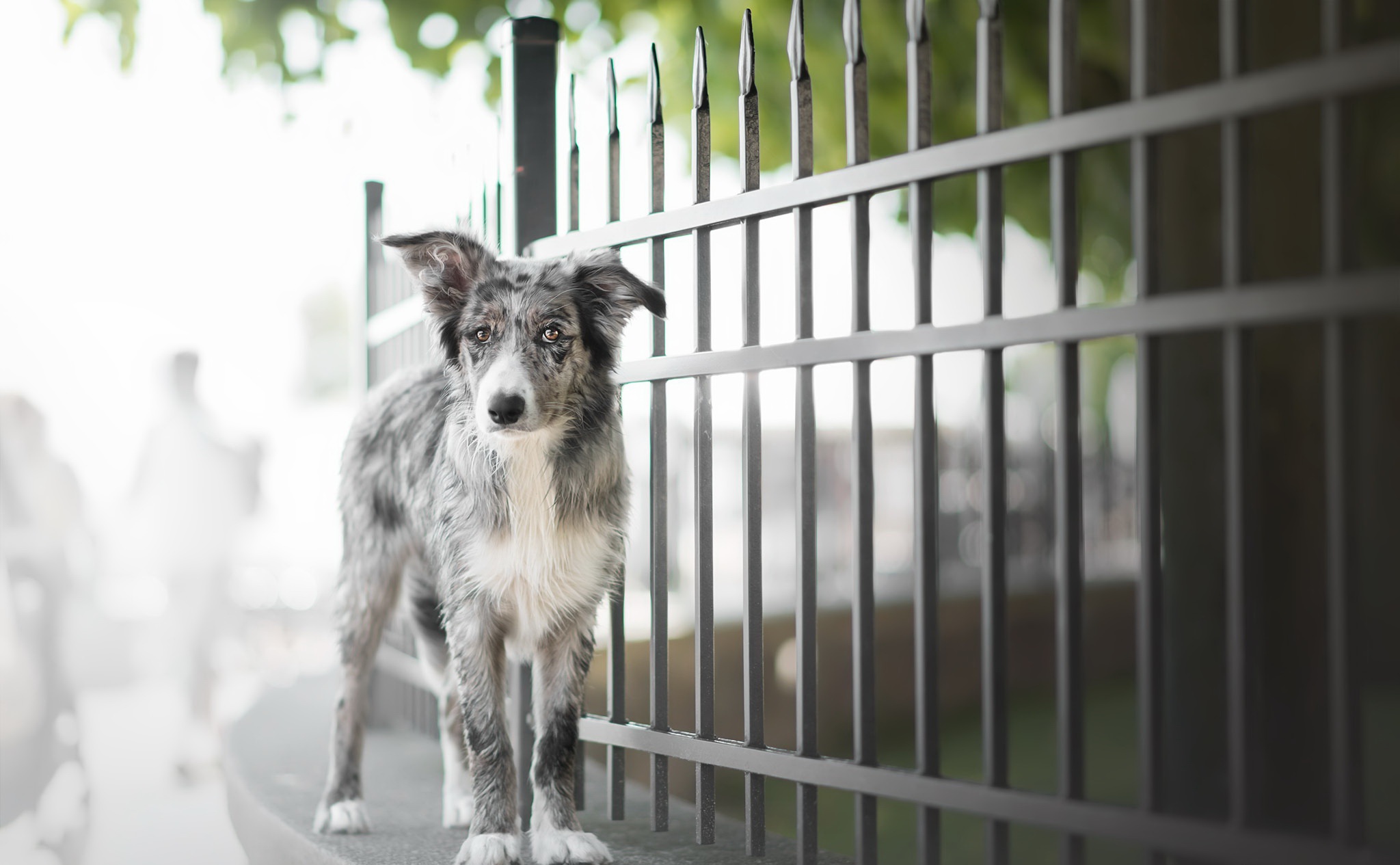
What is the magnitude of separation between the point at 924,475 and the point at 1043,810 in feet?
2.41

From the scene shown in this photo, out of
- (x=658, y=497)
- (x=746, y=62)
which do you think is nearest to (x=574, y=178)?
(x=746, y=62)

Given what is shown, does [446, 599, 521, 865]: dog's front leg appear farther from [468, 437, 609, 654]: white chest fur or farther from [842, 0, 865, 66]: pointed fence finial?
[842, 0, 865, 66]: pointed fence finial

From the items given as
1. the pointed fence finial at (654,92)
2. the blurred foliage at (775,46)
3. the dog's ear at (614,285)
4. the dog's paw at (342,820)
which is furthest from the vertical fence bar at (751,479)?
the blurred foliage at (775,46)

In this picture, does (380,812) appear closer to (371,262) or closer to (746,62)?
(746,62)

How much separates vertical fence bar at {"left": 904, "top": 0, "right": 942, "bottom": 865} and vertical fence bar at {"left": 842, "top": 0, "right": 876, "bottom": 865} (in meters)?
0.13

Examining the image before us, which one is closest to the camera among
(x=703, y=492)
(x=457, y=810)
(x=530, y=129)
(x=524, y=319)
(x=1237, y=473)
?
(x=1237, y=473)

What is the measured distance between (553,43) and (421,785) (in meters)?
2.78

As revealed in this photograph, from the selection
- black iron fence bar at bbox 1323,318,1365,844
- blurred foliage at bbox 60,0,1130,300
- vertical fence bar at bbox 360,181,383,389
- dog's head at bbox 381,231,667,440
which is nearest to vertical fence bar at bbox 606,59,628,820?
dog's head at bbox 381,231,667,440

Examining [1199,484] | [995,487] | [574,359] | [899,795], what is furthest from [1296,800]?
[574,359]

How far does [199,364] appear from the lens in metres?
6.43

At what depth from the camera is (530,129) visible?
10.9 ft

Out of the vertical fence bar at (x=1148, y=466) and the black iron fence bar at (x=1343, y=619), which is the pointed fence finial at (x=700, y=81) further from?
the black iron fence bar at (x=1343, y=619)

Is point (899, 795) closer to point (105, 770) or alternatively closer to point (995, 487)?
point (995, 487)

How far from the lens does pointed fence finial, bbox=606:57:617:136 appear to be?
306cm
